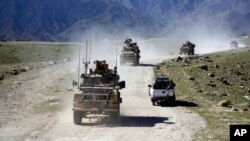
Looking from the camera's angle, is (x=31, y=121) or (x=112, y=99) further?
(x=31, y=121)

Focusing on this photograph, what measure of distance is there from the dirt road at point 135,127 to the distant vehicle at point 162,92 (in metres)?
0.79

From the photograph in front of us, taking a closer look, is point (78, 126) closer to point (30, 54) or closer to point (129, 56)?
point (129, 56)

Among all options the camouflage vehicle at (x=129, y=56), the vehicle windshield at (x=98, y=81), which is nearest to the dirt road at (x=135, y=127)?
the vehicle windshield at (x=98, y=81)

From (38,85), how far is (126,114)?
19422 millimetres

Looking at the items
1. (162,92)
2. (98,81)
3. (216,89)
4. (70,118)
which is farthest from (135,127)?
(216,89)

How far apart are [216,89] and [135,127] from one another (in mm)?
22477

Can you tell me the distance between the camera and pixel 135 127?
95.7 ft

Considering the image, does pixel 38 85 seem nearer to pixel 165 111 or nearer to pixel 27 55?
pixel 165 111

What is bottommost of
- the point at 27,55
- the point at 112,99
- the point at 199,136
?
the point at 199,136

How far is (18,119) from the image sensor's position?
32031 mm

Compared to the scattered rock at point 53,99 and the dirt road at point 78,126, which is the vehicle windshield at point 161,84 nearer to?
the dirt road at point 78,126

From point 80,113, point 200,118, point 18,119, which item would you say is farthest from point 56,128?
point 200,118

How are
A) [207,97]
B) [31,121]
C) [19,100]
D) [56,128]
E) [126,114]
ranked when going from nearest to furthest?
A: [56,128]
[31,121]
[126,114]
[19,100]
[207,97]

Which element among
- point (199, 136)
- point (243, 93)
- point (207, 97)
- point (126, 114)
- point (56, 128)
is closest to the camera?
point (199, 136)
